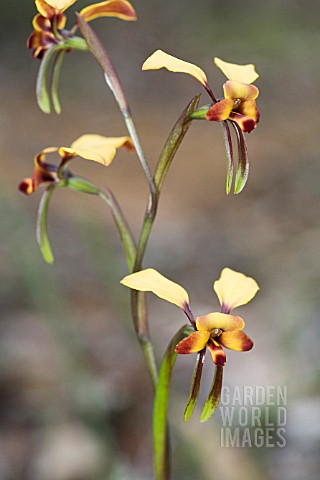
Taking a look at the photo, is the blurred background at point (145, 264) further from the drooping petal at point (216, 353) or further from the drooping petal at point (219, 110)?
the drooping petal at point (219, 110)

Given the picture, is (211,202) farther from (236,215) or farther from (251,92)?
(251,92)

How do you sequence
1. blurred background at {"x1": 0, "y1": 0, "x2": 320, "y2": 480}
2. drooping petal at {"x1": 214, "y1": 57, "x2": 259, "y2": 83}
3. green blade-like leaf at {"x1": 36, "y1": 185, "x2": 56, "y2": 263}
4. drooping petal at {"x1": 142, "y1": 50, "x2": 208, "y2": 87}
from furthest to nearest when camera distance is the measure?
blurred background at {"x1": 0, "y1": 0, "x2": 320, "y2": 480}, green blade-like leaf at {"x1": 36, "y1": 185, "x2": 56, "y2": 263}, drooping petal at {"x1": 214, "y1": 57, "x2": 259, "y2": 83}, drooping petal at {"x1": 142, "y1": 50, "x2": 208, "y2": 87}

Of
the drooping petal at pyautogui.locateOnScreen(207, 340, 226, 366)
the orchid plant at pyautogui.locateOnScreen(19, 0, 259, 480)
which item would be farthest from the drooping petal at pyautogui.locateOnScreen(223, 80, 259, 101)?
the drooping petal at pyautogui.locateOnScreen(207, 340, 226, 366)

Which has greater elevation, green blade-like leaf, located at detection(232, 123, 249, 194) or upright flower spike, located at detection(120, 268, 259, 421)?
green blade-like leaf, located at detection(232, 123, 249, 194)

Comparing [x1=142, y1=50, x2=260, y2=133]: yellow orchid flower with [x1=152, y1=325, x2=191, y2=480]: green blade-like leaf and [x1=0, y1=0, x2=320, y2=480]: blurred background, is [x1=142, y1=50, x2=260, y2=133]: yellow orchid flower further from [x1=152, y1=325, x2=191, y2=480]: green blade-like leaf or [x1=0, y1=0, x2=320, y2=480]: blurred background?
[x1=0, y1=0, x2=320, y2=480]: blurred background

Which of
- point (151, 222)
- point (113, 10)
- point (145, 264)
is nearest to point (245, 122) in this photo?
point (151, 222)

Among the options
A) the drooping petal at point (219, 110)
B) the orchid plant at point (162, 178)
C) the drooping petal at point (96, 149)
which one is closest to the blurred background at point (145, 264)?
the orchid plant at point (162, 178)

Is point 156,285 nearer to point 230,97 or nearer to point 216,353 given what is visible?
point 216,353

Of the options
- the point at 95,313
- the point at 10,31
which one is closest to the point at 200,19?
the point at 10,31
